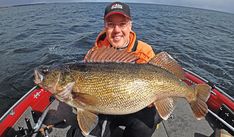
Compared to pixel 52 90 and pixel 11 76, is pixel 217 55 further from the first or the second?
pixel 52 90

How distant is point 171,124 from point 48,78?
2.92 m

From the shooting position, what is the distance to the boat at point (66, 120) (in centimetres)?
459

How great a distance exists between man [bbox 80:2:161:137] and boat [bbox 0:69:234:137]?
58 cm

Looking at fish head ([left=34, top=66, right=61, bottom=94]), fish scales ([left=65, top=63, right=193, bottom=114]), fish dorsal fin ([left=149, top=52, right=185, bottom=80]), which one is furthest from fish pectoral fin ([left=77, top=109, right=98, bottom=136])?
fish dorsal fin ([left=149, top=52, right=185, bottom=80])

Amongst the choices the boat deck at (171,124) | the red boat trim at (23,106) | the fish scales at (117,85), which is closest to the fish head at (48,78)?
the fish scales at (117,85)

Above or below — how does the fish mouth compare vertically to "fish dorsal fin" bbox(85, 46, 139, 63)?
below

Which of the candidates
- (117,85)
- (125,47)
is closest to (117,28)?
(125,47)

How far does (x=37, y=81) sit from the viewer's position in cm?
308

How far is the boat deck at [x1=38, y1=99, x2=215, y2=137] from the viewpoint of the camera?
466 cm

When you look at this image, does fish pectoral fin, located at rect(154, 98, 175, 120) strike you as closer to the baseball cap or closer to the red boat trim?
the baseball cap

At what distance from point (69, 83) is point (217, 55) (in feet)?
50.3

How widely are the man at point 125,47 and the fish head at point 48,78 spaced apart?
83cm

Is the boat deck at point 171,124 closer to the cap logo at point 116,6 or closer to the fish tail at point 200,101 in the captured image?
the fish tail at point 200,101

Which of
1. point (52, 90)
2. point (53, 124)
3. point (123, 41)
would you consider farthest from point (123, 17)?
point (53, 124)
